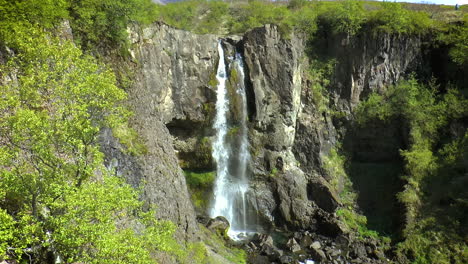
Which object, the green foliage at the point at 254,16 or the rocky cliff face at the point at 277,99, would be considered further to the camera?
the green foliage at the point at 254,16

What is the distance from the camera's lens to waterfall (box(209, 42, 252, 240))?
28.3 metres

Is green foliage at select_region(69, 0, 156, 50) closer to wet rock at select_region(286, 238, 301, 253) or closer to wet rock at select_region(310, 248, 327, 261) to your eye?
wet rock at select_region(286, 238, 301, 253)

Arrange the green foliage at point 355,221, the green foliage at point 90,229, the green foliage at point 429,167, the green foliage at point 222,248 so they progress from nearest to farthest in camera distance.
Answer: the green foliage at point 90,229
the green foliage at point 222,248
the green foliage at point 429,167
the green foliage at point 355,221

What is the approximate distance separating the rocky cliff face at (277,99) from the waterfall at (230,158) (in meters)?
0.65

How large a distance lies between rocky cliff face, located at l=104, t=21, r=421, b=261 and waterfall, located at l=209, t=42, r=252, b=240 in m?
0.65

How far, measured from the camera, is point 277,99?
29.9 m

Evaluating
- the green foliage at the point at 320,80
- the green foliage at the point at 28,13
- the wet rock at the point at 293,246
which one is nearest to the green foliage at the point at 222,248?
the wet rock at the point at 293,246

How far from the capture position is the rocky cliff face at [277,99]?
2666 centimetres

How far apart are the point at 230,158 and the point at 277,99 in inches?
259

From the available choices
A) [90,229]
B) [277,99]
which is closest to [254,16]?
[277,99]

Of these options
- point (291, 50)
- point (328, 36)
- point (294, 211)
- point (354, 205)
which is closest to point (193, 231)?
point (294, 211)

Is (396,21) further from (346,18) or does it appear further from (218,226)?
(218,226)

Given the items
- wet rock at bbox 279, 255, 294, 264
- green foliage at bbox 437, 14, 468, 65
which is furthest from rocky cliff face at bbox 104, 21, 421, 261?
wet rock at bbox 279, 255, 294, 264

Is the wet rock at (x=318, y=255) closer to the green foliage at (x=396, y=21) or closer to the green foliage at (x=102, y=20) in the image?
the green foliage at (x=102, y=20)
